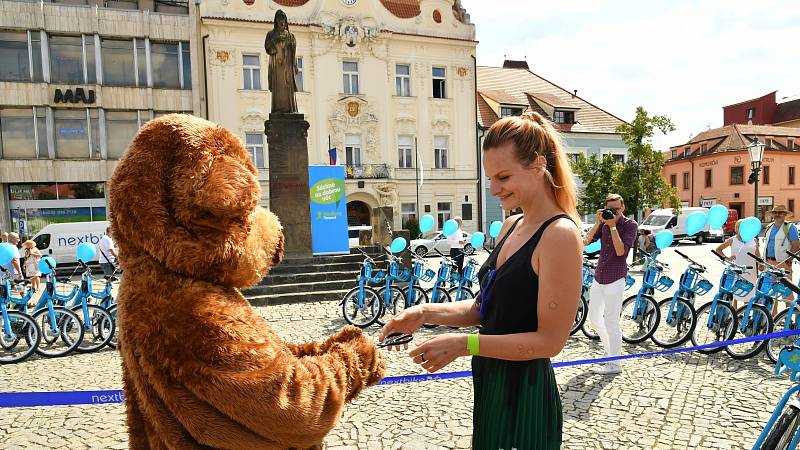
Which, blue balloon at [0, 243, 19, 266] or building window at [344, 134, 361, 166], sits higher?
building window at [344, 134, 361, 166]

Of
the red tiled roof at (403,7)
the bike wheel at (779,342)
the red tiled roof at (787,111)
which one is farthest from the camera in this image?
the red tiled roof at (787,111)

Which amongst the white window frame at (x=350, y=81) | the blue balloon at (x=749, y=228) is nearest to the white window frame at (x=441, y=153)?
the white window frame at (x=350, y=81)

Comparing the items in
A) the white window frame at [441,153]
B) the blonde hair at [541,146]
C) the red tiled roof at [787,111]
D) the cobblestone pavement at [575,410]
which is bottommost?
the cobblestone pavement at [575,410]

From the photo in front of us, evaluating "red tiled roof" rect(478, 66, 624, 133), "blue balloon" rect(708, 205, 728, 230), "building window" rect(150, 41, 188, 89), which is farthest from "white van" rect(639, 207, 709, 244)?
"building window" rect(150, 41, 188, 89)

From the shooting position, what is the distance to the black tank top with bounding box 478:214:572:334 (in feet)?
5.20

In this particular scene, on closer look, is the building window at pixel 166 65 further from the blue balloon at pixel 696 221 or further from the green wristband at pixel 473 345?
the green wristband at pixel 473 345

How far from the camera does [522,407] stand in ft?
5.54

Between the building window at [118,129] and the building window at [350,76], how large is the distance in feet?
35.7

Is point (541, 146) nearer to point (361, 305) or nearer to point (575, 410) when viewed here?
point (575, 410)

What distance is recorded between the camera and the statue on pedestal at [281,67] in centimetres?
1130

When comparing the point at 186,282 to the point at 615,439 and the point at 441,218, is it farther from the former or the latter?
the point at 441,218

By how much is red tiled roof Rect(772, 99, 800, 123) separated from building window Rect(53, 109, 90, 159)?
65.8m

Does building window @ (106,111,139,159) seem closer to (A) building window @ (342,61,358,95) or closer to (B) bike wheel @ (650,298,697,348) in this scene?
(A) building window @ (342,61,358,95)

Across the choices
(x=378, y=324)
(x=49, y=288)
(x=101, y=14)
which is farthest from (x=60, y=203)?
(x=378, y=324)
